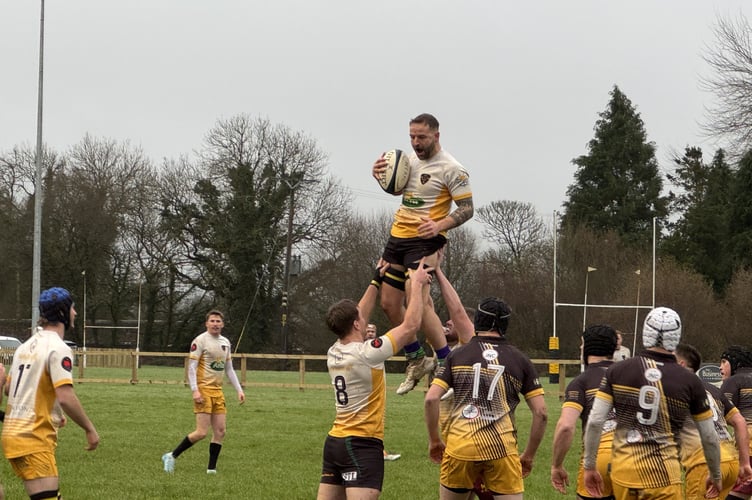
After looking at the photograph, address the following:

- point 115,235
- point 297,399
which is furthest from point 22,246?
point 297,399

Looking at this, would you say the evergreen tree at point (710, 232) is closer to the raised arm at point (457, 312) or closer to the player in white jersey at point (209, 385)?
the player in white jersey at point (209, 385)

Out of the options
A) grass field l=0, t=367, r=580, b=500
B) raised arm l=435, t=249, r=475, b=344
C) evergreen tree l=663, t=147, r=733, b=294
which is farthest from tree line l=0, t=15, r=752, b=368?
raised arm l=435, t=249, r=475, b=344

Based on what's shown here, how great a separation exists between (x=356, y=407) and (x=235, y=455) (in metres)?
9.88

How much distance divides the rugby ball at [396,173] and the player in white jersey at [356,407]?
4.76 feet

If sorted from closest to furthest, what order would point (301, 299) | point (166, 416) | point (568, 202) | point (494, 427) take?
1. point (494, 427)
2. point (166, 416)
3. point (301, 299)
4. point (568, 202)

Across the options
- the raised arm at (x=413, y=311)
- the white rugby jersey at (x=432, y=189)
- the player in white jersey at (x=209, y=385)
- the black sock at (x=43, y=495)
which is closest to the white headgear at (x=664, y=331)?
the raised arm at (x=413, y=311)

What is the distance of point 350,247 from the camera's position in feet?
206

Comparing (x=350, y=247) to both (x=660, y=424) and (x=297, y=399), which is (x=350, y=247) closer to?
(x=297, y=399)

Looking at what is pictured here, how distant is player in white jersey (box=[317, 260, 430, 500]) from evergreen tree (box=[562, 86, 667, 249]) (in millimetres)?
58372

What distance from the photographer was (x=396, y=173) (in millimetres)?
8969

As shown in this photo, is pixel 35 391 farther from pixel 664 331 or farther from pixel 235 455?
pixel 235 455

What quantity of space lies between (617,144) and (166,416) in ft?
171

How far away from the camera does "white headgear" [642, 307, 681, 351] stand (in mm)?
7012

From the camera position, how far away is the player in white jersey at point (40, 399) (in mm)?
7816
